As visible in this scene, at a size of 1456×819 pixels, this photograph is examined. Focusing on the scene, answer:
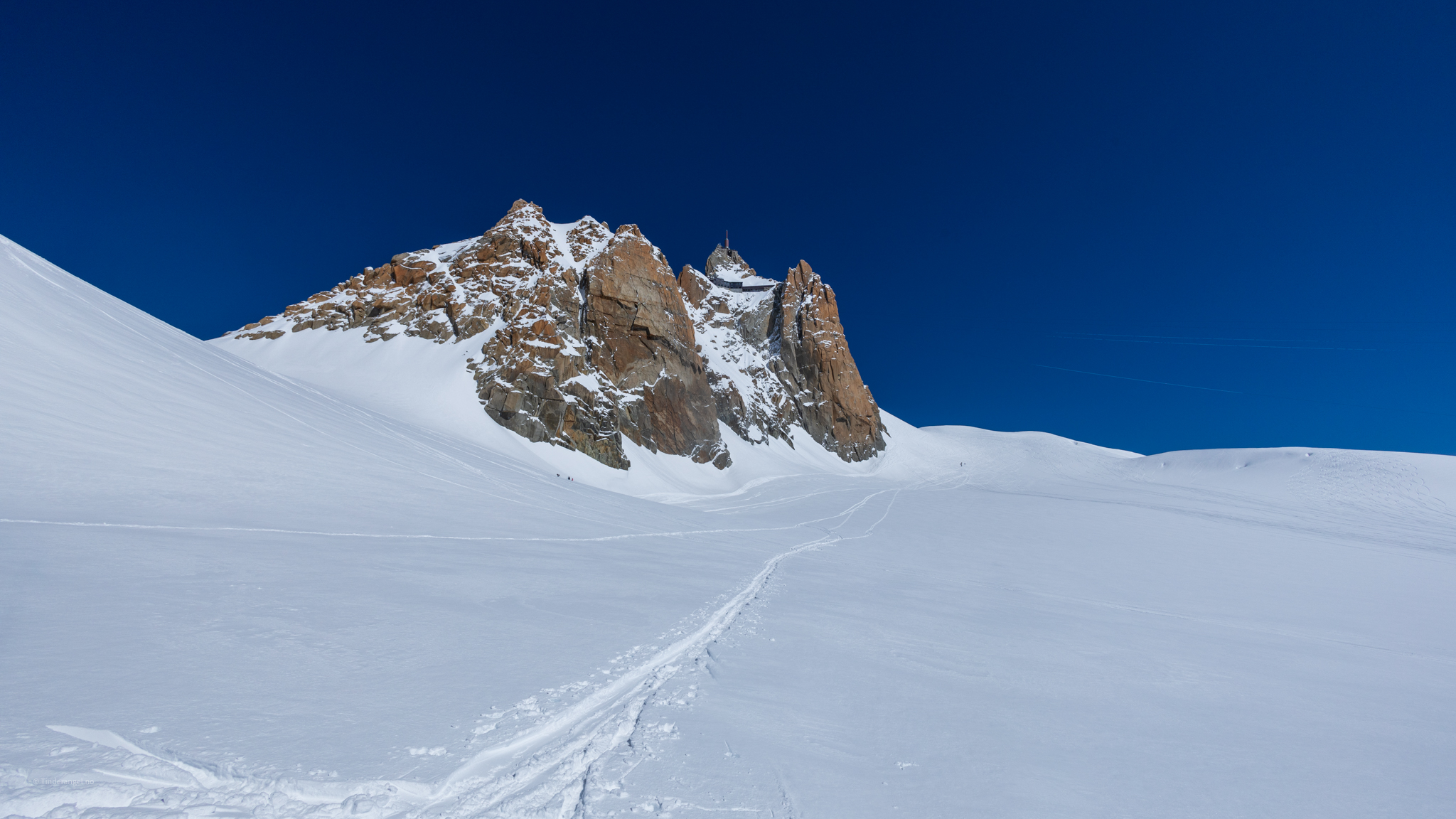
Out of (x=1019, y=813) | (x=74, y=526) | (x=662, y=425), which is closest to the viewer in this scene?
(x=1019, y=813)

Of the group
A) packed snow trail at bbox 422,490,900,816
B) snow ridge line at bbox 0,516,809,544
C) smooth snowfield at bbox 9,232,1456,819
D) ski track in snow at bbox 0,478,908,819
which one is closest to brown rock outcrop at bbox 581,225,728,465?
snow ridge line at bbox 0,516,809,544

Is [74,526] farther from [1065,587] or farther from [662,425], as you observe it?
[662,425]

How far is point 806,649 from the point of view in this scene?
5828mm

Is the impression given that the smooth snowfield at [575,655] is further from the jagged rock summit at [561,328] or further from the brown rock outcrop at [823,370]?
the brown rock outcrop at [823,370]

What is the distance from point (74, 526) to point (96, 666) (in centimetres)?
522

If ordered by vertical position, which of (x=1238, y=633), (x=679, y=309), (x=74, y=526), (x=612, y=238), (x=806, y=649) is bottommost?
(x=74, y=526)

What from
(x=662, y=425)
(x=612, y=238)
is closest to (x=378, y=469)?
(x=662, y=425)

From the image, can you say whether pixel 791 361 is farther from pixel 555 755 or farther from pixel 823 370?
pixel 555 755

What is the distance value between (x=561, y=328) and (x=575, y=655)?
44644mm

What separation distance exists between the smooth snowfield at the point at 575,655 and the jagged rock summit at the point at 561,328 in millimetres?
26904

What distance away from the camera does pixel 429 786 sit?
2857 mm

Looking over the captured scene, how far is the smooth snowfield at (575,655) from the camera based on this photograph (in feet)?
9.95

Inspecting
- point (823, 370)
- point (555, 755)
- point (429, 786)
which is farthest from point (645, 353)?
point (429, 786)

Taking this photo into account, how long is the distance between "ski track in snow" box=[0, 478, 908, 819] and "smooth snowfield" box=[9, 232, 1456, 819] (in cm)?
1
